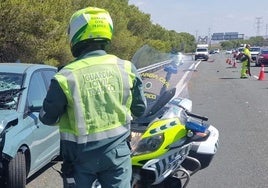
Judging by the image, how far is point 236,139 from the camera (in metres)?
8.86

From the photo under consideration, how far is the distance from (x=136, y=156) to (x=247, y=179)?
2.87 meters

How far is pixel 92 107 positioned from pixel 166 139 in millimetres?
1105

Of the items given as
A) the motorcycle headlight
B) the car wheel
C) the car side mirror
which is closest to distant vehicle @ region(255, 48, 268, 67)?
the car side mirror

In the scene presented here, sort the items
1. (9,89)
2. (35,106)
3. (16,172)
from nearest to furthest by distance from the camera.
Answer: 1. (16,172)
2. (35,106)
3. (9,89)

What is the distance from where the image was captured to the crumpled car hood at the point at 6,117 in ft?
17.3

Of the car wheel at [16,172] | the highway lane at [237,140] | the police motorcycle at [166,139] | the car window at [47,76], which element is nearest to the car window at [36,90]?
the car window at [47,76]

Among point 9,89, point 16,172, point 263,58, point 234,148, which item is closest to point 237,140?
point 234,148

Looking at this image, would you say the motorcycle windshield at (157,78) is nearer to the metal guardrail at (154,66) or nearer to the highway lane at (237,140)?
the metal guardrail at (154,66)

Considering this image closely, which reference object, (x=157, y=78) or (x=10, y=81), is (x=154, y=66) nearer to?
(x=157, y=78)

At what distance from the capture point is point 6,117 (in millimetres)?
5426

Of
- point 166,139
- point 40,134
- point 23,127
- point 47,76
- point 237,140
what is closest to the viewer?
point 166,139

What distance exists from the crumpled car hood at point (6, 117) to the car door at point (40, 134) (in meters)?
0.32

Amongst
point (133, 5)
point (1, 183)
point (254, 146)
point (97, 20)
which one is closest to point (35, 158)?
point (1, 183)

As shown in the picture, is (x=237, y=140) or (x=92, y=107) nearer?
(x=92, y=107)
